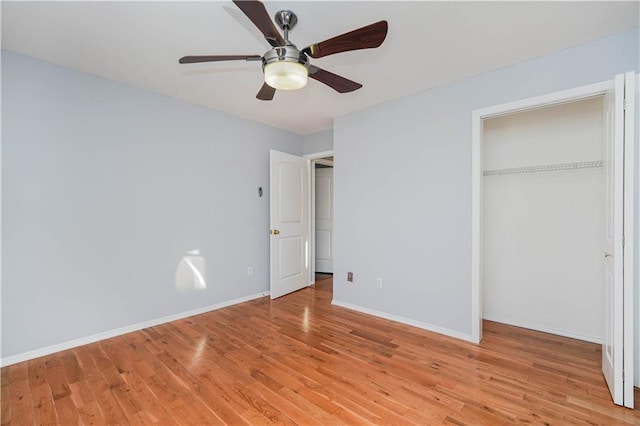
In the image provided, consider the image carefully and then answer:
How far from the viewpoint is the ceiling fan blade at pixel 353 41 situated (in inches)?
60.2

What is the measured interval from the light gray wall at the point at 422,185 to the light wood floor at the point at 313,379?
48 cm

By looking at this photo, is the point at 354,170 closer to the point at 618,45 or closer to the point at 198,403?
the point at 618,45

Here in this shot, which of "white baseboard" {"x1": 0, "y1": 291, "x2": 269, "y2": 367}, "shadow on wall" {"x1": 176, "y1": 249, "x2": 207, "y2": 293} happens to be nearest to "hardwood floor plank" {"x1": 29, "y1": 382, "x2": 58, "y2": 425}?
"white baseboard" {"x1": 0, "y1": 291, "x2": 269, "y2": 367}

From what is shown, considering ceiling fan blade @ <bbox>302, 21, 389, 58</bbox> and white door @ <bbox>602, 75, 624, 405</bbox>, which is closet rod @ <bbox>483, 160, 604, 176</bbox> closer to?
white door @ <bbox>602, 75, 624, 405</bbox>

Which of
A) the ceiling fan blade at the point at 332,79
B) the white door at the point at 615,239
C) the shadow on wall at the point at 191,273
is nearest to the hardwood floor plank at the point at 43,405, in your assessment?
the shadow on wall at the point at 191,273

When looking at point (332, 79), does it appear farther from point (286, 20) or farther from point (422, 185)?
point (422, 185)

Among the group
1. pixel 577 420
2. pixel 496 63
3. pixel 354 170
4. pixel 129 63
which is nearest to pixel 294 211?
pixel 354 170

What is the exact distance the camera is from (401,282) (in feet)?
10.8

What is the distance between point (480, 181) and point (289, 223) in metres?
2.63

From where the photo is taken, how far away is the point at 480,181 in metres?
2.74

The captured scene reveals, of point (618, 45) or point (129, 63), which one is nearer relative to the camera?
point (618, 45)

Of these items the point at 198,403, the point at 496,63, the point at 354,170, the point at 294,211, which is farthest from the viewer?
the point at 294,211

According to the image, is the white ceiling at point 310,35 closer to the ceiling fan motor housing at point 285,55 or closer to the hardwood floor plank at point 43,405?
the ceiling fan motor housing at point 285,55

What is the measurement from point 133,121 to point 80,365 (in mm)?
2288
